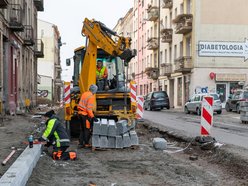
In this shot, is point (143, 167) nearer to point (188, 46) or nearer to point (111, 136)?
point (111, 136)

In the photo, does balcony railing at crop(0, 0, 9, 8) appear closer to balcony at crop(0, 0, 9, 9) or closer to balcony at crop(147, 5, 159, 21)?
balcony at crop(0, 0, 9, 9)

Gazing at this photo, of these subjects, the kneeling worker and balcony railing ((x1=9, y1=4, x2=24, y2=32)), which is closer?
the kneeling worker

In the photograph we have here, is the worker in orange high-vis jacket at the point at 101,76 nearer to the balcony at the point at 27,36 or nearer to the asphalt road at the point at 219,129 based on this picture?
the asphalt road at the point at 219,129

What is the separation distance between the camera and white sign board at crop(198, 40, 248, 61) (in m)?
36.2

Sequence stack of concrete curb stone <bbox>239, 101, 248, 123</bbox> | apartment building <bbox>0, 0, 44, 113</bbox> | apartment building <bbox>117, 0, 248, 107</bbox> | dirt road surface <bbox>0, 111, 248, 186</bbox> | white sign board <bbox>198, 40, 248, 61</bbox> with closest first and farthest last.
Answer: dirt road surface <bbox>0, 111, 248, 186</bbox>
stack of concrete curb stone <bbox>239, 101, 248, 123</bbox>
apartment building <bbox>0, 0, 44, 113</bbox>
apartment building <bbox>117, 0, 248, 107</bbox>
white sign board <bbox>198, 40, 248, 61</bbox>

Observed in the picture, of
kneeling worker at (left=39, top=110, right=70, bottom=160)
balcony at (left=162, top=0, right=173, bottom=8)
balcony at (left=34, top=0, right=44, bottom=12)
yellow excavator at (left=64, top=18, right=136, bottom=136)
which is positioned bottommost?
kneeling worker at (left=39, top=110, right=70, bottom=160)

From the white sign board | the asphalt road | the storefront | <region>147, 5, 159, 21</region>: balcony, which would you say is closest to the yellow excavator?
the asphalt road

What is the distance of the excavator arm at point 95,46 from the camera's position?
11514 millimetres

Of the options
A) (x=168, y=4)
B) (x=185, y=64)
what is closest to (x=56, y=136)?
(x=185, y=64)

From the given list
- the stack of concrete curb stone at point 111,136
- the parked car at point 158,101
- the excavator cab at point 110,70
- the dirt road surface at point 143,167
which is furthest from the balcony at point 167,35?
the stack of concrete curb stone at point 111,136

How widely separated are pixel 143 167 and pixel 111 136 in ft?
7.98

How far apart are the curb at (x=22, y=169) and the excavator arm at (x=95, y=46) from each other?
3847 mm

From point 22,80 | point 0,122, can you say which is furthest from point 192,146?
point 22,80

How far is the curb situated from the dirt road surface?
0.16 meters
